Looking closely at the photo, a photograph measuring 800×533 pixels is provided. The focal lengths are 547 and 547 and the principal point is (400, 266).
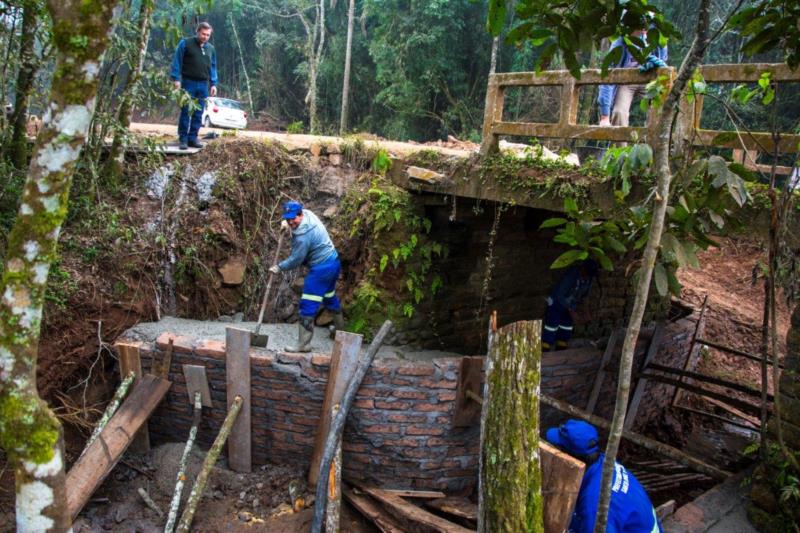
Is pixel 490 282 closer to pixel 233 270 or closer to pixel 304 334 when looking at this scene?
pixel 304 334

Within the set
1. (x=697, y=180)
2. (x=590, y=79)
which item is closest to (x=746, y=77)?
(x=697, y=180)

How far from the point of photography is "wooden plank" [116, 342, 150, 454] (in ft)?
17.1

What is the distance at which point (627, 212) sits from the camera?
399cm

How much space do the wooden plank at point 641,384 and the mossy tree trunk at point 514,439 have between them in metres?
4.55

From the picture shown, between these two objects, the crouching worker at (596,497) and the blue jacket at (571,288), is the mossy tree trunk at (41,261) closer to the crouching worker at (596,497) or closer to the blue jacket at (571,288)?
the crouching worker at (596,497)

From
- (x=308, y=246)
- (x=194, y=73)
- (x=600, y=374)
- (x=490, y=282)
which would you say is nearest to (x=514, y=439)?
(x=308, y=246)

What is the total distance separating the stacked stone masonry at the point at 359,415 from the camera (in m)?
5.06

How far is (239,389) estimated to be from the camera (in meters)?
5.17

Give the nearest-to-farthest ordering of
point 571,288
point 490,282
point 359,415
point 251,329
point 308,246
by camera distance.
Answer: point 359,415 → point 308,246 → point 251,329 → point 571,288 → point 490,282

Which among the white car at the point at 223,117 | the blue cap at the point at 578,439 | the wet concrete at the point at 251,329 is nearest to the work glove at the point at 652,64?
the blue cap at the point at 578,439

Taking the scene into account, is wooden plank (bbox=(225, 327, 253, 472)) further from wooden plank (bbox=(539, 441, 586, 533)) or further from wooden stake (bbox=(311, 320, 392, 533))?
wooden plank (bbox=(539, 441, 586, 533))

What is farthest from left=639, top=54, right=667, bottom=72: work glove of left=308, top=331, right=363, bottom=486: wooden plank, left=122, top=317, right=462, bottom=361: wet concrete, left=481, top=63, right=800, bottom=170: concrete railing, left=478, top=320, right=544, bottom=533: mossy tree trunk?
left=122, top=317, right=462, bottom=361: wet concrete

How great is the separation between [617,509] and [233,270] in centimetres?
478

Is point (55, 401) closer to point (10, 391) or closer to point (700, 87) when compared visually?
point (10, 391)
